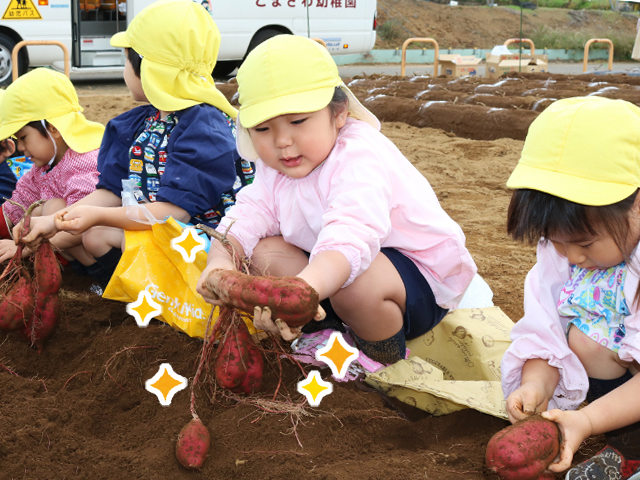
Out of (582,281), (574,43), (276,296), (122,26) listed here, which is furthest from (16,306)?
(574,43)

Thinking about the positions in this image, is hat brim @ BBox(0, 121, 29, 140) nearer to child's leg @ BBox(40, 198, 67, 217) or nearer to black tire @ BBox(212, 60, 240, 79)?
child's leg @ BBox(40, 198, 67, 217)

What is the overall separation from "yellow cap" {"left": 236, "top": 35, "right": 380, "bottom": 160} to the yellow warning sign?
7584mm

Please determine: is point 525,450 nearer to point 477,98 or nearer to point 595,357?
point 595,357

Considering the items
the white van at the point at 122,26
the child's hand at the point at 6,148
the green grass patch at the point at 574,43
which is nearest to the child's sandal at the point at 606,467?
the child's hand at the point at 6,148

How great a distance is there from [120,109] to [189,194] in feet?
15.2

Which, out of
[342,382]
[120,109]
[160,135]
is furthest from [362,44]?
[342,382]

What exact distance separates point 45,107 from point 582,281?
7.10ft

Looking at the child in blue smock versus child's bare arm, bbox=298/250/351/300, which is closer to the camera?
child's bare arm, bbox=298/250/351/300

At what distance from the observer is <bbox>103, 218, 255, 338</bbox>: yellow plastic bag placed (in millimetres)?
2141

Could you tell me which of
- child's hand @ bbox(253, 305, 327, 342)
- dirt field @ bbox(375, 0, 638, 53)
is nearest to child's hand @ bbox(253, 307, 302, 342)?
child's hand @ bbox(253, 305, 327, 342)

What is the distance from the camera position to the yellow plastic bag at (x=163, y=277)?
2.14 meters

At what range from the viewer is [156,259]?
227cm

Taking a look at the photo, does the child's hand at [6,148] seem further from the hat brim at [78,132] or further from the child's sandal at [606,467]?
the child's sandal at [606,467]

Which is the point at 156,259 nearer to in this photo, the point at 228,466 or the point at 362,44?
the point at 228,466
